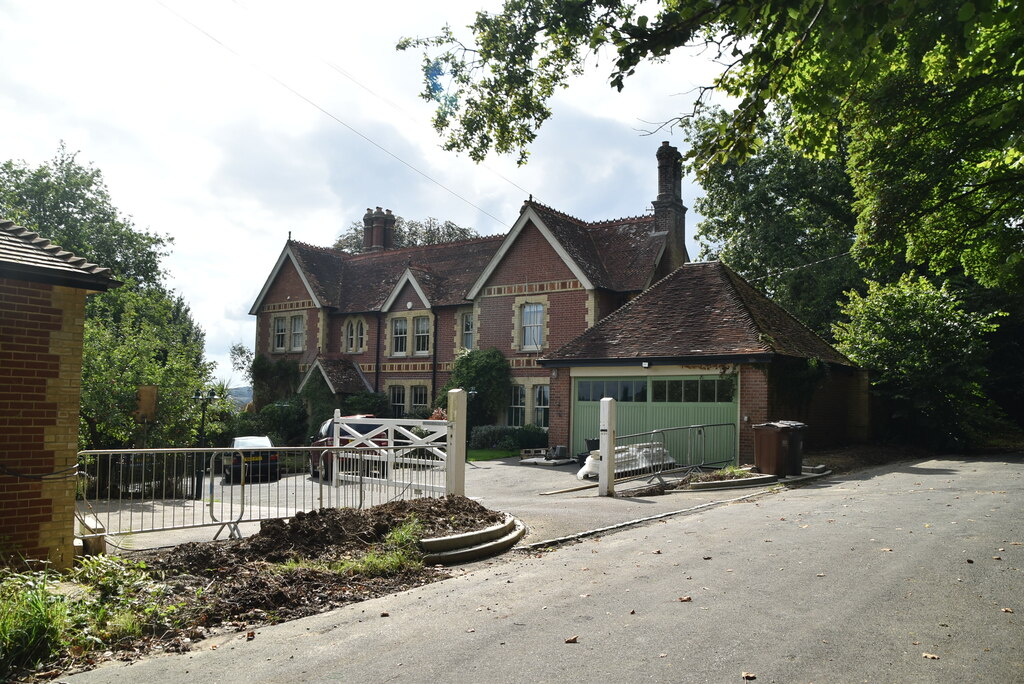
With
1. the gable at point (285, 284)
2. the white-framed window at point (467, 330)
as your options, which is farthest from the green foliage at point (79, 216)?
the white-framed window at point (467, 330)

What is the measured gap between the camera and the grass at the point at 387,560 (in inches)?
311

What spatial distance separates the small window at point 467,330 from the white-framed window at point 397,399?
3.85 meters

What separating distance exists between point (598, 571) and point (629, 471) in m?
8.92

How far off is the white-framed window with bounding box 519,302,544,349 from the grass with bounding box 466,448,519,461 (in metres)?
4.40

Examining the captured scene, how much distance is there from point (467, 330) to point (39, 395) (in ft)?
79.6

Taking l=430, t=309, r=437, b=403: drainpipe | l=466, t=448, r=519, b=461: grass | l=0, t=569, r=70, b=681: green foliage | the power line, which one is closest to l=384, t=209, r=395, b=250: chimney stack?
l=430, t=309, r=437, b=403: drainpipe

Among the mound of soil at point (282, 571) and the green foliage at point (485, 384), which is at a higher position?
the green foliage at point (485, 384)

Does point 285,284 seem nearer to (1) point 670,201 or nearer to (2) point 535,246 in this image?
(2) point 535,246

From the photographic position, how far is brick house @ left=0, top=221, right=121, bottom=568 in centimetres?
763

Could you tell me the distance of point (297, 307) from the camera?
3725 cm

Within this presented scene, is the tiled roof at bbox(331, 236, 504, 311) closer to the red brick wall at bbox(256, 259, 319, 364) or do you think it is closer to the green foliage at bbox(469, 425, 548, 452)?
the red brick wall at bbox(256, 259, 319, 364)

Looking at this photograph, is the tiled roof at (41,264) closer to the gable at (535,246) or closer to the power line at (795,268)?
the gable at (535,246)

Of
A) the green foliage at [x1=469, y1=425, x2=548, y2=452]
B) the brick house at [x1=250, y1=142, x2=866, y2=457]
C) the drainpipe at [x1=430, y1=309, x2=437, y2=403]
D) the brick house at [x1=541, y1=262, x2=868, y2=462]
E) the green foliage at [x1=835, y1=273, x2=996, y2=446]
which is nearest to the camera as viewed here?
the brick house at [x1=541, y1=262, x2=868, y2=462]

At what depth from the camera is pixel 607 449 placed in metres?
14.6
